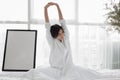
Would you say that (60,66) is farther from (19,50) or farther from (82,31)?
(82,31)

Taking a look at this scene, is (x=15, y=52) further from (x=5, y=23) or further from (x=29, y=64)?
(x=5, y=23)

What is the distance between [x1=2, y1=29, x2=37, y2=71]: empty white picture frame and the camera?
385 cm

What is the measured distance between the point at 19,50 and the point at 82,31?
1048 mm

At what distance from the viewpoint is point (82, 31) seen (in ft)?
14.3

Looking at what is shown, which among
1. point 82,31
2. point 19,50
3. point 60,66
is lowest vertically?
point 60,66

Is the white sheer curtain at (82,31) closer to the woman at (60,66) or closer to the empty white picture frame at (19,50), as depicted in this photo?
the empty white picture frame at (19,50)

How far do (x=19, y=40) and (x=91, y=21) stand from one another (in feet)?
3.83

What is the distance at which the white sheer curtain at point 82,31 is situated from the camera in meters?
4.26

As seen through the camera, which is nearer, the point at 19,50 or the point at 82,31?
the point at 19,50

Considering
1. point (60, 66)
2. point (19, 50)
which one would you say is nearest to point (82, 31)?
point (19, 50)

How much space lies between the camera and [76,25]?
14.2 feet

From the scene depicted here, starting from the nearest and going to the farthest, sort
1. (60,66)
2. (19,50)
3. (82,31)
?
(60,66)
(19,50)
(82,31)

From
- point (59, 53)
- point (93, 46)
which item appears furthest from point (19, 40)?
point (93, 46)

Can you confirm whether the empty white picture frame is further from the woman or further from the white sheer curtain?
the woman
